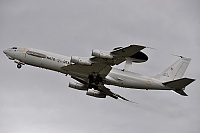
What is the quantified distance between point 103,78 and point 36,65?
1005cm

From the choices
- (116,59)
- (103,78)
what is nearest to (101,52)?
(116,59)

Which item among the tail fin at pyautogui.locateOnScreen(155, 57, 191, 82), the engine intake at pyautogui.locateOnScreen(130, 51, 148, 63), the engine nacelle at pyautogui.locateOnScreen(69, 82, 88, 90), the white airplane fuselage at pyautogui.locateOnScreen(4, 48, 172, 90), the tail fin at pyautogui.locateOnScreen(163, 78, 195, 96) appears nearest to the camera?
the engine intake at pyautogui.locateOnScreen(130, 51, 148, 63)

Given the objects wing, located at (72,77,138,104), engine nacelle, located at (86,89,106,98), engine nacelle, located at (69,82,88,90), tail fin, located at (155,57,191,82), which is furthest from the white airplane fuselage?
engine nacelle, located at (69,82,88,90)

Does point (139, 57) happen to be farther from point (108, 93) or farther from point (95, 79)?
point (108, 93)

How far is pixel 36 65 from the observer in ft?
205

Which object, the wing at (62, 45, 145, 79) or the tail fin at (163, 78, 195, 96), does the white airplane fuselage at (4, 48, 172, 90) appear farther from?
the tail fin at (163, 78, 195, 96)

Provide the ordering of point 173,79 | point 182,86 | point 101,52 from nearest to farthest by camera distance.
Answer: point 101,52 → point 182,86 → point 173,79

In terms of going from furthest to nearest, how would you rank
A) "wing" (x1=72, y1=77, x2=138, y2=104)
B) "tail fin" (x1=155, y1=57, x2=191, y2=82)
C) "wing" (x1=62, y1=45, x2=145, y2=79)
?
"wing" (x1=72, y1=77, x2=138, y2=104), "tail fin" (x1=155, y1=57, x2=191, y2=82), "wing" (x1=62, y1=45, x2=145, y2=79)

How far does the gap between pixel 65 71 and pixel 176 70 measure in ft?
58.4

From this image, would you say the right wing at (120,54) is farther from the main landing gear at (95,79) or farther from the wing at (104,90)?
the wing at (104,90)

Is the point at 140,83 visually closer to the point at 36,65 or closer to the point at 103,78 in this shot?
the point at 103,78

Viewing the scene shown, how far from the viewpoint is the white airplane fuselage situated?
6238cm

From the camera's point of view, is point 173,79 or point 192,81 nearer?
point 192,81

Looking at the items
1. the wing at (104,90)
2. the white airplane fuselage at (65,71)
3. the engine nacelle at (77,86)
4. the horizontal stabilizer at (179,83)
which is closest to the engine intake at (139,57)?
the white airplane fuselage at (65,71)
